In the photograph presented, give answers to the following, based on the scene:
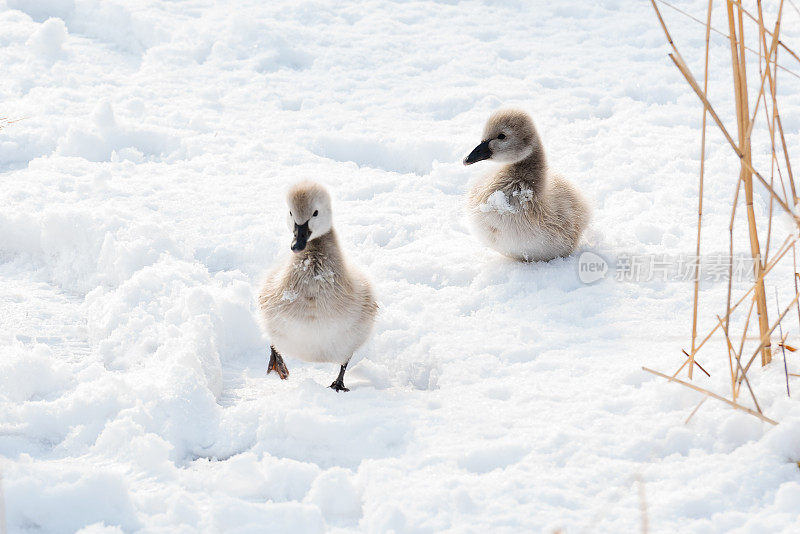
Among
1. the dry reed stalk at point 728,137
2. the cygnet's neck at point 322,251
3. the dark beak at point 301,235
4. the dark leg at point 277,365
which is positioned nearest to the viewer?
the dry reed stalk at point 728,137

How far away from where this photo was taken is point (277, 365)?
4086 millimetres

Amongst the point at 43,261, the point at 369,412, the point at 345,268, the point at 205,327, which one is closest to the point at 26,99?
the point at 43,261

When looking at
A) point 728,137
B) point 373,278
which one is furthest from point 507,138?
point 728,137

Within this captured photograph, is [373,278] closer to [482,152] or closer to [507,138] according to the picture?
[482,152]

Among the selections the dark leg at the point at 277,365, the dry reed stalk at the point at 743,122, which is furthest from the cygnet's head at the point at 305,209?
the dry reed stalk at the point at 743,122

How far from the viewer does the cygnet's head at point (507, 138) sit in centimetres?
466

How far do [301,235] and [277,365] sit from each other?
81cm

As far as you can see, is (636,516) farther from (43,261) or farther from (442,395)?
(43,261)

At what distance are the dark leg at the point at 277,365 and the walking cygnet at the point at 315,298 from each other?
0.22m

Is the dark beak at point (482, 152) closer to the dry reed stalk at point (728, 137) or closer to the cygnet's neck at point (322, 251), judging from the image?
the cygnet's neck at point (322, 251)

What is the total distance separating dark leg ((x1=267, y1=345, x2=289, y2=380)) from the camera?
13.3 feet

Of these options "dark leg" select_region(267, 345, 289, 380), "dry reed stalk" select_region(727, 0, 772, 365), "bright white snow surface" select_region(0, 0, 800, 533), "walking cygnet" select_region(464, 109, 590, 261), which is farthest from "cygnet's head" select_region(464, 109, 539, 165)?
"dry reed stalk" select_region(727, 0, 772, 365)

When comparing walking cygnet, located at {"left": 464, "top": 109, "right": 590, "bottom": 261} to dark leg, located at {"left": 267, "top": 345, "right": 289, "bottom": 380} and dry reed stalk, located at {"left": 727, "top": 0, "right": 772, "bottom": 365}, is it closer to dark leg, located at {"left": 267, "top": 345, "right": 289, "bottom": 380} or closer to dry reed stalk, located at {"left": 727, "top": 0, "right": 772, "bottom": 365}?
dark leg, located at {"left": 267, "top": 345, "right": 289, "bottom": 380}

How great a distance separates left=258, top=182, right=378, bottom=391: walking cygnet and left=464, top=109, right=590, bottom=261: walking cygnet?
1.13 m
